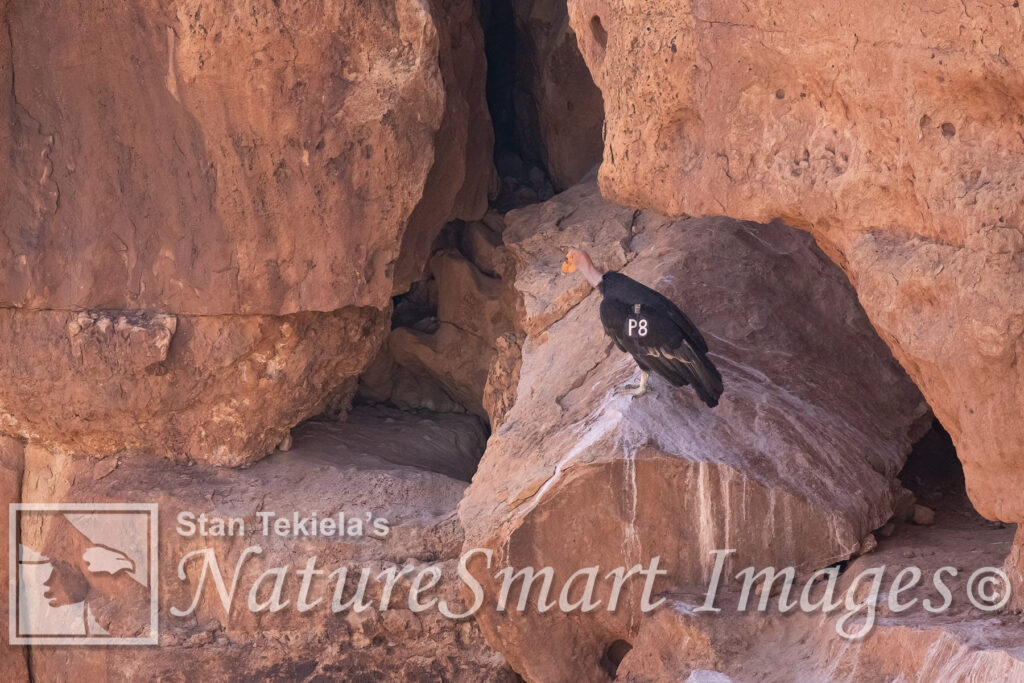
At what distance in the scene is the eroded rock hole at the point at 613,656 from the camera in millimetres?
5219

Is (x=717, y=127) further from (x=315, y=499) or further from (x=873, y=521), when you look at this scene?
(x=315, y=499)

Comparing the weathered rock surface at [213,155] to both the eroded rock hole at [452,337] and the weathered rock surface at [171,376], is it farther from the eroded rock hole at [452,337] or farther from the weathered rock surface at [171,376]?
the eroded rock hole at [452,337]

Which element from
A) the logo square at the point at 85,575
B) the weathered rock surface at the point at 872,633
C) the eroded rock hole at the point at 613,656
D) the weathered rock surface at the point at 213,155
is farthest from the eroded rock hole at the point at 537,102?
the weathered rock surface at the point at 872,633

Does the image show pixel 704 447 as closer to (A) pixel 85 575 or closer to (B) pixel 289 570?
(B) pixel 289 570

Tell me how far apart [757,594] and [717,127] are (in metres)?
1.85

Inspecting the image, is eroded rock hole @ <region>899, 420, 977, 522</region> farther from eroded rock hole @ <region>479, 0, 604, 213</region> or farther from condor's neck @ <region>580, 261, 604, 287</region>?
eroded rock hole @ <region>479, 0, 604, 213</region>

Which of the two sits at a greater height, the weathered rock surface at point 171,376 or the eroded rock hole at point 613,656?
the weathered rock surface at point 171,376

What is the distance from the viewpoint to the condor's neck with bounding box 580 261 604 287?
562cm

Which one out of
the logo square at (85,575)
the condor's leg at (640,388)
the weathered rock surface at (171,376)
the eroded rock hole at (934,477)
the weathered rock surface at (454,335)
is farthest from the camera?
the weathered rock surface at (454,335)

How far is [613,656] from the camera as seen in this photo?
5293mm

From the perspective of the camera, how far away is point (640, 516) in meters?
4.93

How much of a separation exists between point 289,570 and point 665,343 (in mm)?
2645

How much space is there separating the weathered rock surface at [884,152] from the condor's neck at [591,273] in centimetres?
84

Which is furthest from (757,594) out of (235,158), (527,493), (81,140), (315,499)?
(81,140)
